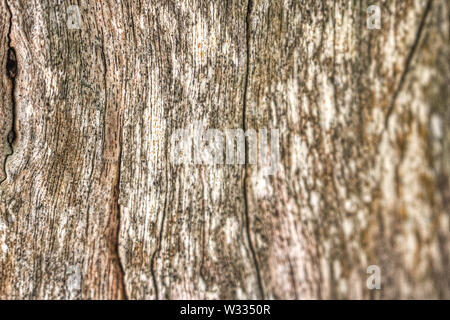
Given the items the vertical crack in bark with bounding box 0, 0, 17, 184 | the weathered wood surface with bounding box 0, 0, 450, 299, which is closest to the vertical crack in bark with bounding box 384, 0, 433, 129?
the weathered wood surface with bounding box 0, 0, 450, 299

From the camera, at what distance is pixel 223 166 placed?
3.40 ft

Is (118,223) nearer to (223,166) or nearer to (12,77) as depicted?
(223,166)

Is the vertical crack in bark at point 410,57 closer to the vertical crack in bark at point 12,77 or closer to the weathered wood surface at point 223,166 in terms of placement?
the weathered wood surface at point 223,166

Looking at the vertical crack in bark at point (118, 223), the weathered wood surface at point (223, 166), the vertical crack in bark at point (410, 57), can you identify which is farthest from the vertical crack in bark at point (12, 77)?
the vertical crack in bark at point (410, 57)

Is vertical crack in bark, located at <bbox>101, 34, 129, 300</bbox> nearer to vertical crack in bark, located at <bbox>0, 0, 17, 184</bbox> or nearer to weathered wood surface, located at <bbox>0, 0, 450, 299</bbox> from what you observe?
weathered wood surface, located at <bbox>0, 0, 450, 299</bbox>

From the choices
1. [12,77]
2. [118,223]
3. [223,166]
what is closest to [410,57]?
[223,166]

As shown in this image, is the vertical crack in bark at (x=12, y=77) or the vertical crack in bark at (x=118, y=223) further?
the vertical crack in bark at (x=12, y=77)

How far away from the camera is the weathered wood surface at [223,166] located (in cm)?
78

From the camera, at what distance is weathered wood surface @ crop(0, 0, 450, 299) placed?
0.78 meters

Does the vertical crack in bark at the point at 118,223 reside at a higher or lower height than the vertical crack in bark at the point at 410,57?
lower

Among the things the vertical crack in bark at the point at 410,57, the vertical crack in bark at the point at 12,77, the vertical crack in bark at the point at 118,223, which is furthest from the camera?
the vertical crack in bark at the point at 12,77

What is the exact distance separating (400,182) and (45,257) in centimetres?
112

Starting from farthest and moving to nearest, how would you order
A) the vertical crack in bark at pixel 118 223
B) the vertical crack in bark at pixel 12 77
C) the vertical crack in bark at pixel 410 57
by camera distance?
1. the vertical crack in bark at pixel 12 77
2. the vertical crack in bark at pixel 118 223
3. the vertical crack in bark at pixel 410 57

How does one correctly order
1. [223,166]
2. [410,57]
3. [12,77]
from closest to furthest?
[410,57] → [223,166] → [12,77]
